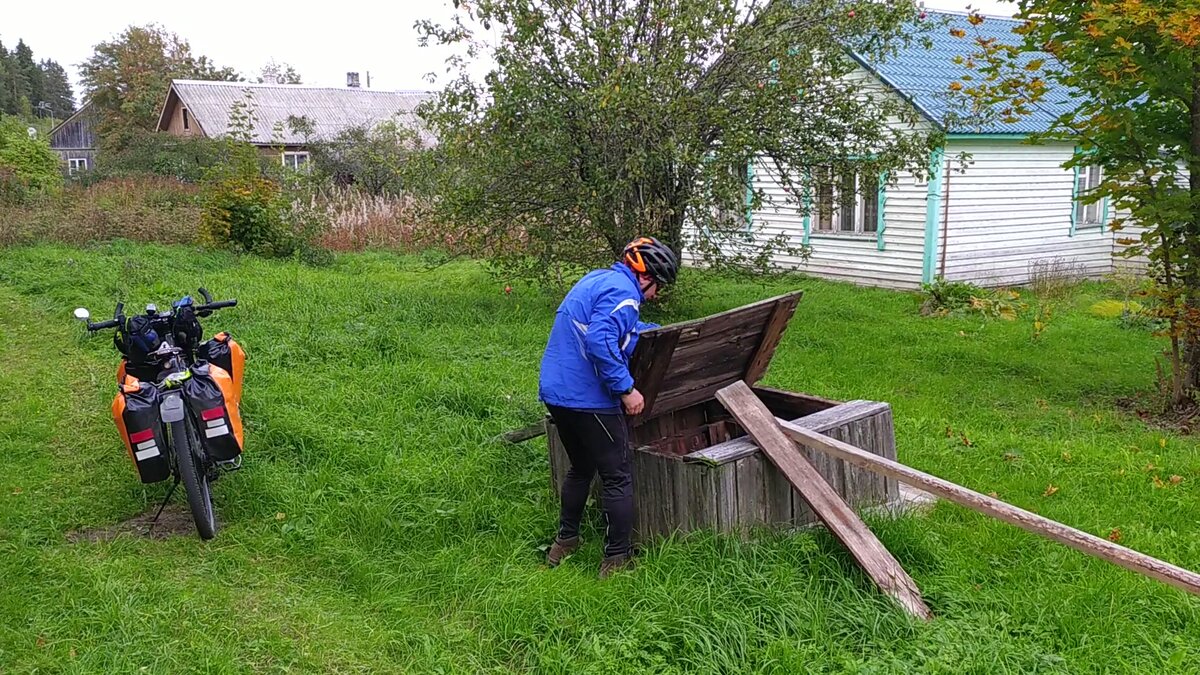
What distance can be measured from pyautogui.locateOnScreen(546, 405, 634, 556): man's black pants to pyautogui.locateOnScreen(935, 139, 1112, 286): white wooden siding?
11.4 m

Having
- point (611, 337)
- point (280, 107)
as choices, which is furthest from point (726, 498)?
point (280, 107)

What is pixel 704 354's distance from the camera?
485 centimetres

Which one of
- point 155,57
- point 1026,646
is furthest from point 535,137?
point 155,57

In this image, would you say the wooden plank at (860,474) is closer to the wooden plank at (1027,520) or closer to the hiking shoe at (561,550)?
the wooden plank at (1027,520)

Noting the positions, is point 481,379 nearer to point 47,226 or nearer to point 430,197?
point 430,197

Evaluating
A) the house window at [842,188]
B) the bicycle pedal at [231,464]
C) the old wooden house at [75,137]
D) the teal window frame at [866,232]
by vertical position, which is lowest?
the bicycle pedal at [231,464]

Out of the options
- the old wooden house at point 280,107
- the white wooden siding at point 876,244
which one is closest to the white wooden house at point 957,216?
the white wooden siding at point 876,244

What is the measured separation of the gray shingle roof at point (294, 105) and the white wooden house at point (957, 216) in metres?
26.9

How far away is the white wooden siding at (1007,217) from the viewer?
579 inches

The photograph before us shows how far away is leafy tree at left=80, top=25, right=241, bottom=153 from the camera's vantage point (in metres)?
42.3

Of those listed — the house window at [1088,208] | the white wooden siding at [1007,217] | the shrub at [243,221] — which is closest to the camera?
the white wooden siding at [1007,217]

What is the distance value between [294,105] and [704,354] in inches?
1692

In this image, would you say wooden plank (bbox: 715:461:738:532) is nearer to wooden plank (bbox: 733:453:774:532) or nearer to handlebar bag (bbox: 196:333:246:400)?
wooden plank (bbox: 733:453:774:532)

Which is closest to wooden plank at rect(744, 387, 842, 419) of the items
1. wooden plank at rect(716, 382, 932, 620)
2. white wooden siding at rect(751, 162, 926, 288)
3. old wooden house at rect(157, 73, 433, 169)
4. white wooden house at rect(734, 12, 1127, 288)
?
wooden plank at rect(716, 382, 932, 620)
